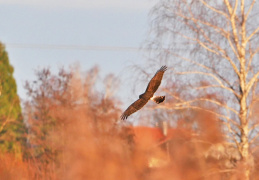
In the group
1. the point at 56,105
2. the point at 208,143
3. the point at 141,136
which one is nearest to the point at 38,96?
the point at 56,105

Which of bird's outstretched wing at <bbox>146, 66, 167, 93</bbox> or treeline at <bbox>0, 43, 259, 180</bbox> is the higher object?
bird's outstretched wing at <bbox>146, 66, 167, 93</bbox>

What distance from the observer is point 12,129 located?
38031mm

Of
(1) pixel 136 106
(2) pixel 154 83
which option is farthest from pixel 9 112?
(2) pixel 154 83

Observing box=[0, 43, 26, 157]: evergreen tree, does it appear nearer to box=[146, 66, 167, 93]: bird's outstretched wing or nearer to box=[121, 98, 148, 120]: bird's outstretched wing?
box=[121, 98, 148, 120]: bird's outstretched wing

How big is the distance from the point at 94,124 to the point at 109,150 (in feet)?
12.0

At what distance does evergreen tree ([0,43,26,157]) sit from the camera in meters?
37.4

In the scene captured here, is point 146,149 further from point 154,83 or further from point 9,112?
point 9,112

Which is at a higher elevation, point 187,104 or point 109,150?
point 187,104

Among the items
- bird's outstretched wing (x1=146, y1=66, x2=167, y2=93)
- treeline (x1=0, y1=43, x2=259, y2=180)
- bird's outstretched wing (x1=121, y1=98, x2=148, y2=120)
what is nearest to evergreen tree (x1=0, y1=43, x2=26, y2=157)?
treeline (x1=0, y1=43, x2=259, y2=180)

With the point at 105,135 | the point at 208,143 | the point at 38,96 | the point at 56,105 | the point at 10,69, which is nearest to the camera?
the point at 208,143

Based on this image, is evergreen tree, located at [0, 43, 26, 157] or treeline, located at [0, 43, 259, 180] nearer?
treeline, located at [0, 43, 259, 180]

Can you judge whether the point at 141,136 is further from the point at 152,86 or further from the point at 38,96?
the point at 38,96

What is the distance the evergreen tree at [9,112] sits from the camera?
37.4 m

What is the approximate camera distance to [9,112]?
37.2 metres
